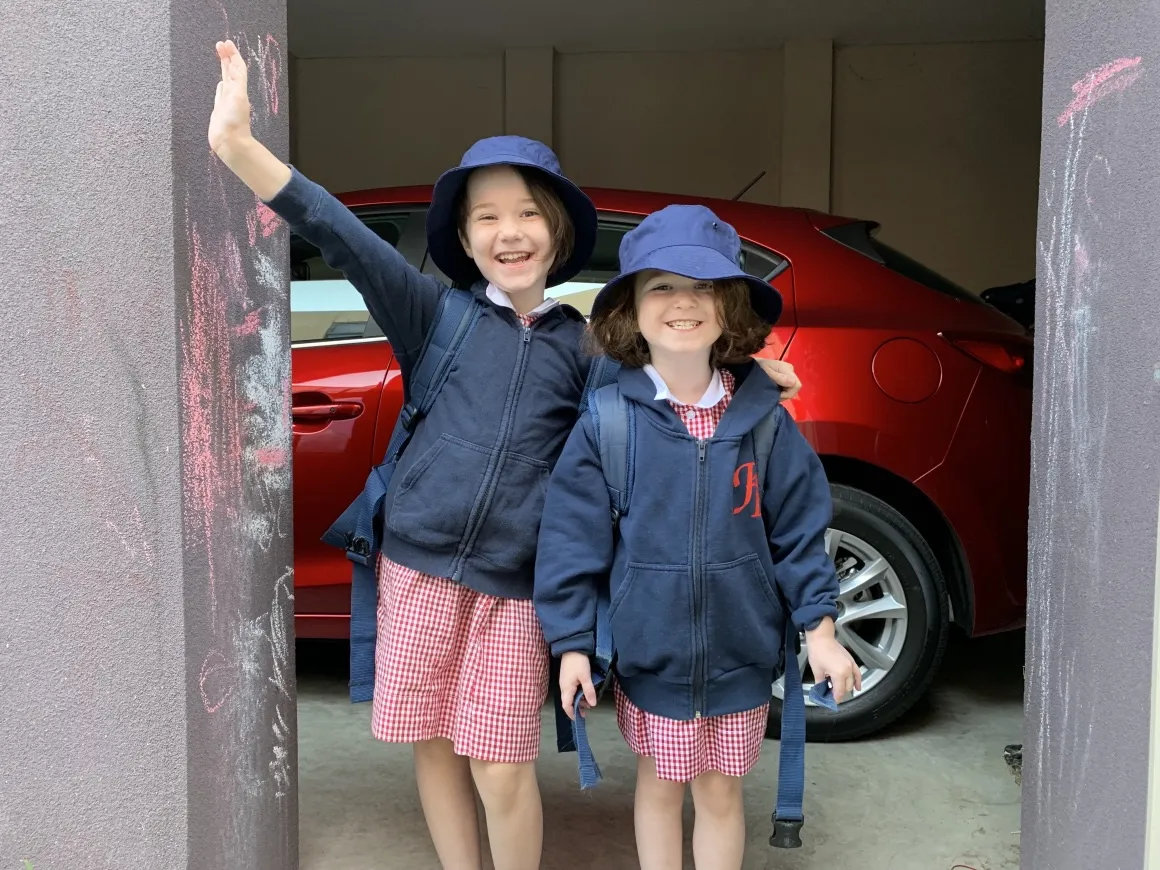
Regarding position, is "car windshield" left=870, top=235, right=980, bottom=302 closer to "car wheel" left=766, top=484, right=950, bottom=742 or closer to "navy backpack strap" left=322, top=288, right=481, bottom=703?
"car wheel" left=766, top=484, right=950, bottom=742

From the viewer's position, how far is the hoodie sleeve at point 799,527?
6.68 ft

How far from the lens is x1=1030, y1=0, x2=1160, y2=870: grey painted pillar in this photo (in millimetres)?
1799

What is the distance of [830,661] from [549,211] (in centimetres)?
102

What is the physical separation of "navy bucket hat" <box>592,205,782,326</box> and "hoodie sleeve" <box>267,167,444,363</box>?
349 mm

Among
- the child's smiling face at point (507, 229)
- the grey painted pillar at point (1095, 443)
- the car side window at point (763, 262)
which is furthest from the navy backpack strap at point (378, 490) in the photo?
the car side window at point (763, 262)

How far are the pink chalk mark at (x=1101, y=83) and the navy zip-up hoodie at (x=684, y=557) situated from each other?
2.56ft

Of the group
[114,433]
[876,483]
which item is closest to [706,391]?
[114,433]

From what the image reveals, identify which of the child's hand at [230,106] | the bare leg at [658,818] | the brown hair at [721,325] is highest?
the child's hand at [230,106]

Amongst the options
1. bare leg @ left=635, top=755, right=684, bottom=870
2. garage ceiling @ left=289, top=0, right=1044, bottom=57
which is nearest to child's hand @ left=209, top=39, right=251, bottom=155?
bare leg @ left=635, top=755, right=684, bottom=870

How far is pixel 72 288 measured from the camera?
1947 millimetres

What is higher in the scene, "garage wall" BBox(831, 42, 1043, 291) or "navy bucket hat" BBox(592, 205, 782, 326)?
"garage wall" BBox(831, 42, 1043, 291)

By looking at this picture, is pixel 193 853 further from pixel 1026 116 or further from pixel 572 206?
pixel 1026 116

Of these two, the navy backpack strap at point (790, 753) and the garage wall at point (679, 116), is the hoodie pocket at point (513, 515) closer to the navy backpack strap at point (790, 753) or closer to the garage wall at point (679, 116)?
the navy backpack strap at point (790, 753)

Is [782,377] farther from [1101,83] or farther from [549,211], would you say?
[1101,83]
